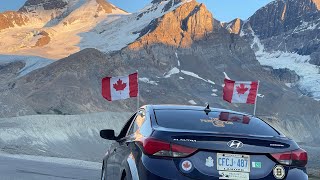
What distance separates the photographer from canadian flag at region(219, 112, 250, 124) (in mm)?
5762

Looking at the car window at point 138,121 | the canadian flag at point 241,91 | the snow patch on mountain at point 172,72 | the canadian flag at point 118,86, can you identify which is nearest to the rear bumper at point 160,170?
the car window at point 138,121

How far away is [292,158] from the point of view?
16.3ft

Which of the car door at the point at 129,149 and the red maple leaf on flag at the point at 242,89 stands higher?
the car door at the point at 129,149

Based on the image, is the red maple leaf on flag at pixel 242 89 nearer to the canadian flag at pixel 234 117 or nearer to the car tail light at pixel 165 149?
the canadian flag at pixel 234 117

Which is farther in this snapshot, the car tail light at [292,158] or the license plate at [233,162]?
the car tail light at [292,158]

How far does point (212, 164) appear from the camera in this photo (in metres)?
4.77

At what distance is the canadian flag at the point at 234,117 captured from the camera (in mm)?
5762

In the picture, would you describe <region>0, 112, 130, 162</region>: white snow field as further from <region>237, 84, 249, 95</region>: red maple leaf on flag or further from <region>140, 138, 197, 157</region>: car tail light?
<region>140, 138, 197, 157</region>: car tail light

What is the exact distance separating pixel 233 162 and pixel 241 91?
19427 millimetres

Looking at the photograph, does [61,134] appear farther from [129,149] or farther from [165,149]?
[165,149]

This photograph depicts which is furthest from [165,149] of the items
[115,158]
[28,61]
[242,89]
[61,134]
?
[28,61]

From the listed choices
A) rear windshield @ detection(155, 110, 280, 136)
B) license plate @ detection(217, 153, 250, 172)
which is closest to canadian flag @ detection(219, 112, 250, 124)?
rear windshield @ detection(155, 110, 280, 136)

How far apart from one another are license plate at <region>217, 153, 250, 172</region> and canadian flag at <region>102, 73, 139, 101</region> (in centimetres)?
2017

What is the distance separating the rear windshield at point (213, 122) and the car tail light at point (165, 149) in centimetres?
42
